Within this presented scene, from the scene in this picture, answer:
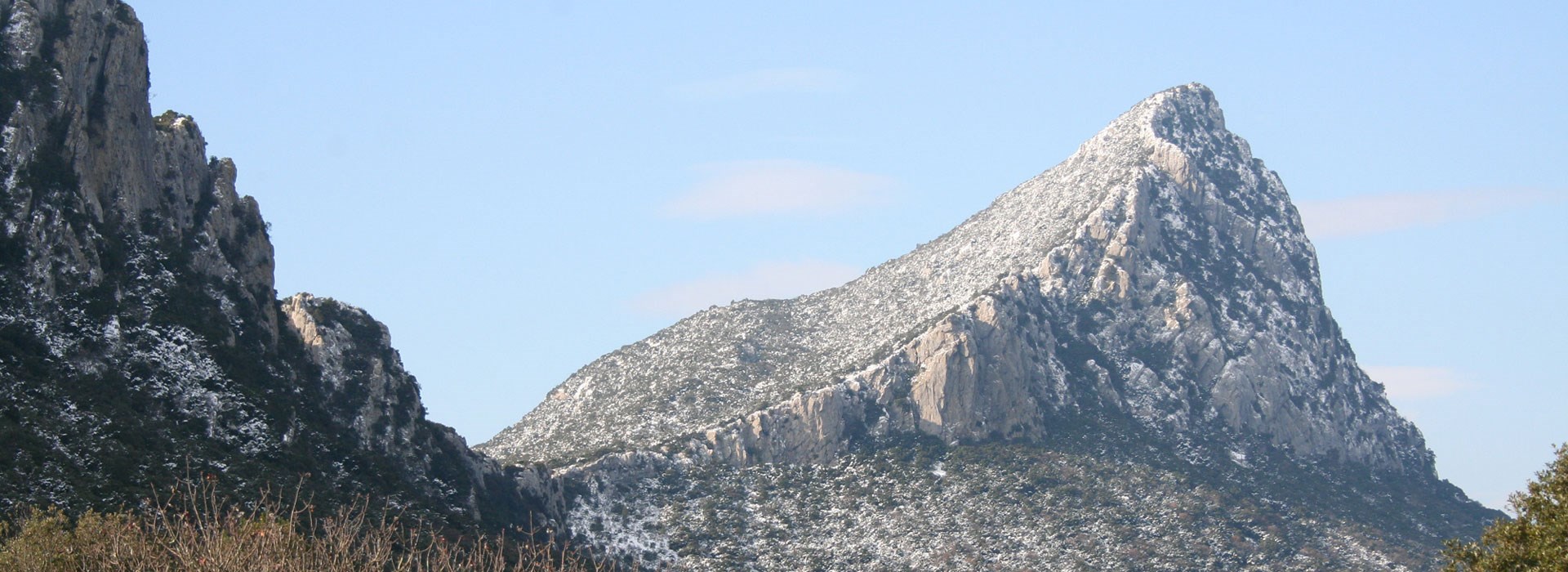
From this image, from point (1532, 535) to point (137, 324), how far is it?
3540 inches

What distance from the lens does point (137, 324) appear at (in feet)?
400

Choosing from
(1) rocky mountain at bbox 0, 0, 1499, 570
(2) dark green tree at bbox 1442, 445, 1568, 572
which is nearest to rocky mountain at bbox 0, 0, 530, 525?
(1) rocky mountain at bbox 0, 0, 1499, 570

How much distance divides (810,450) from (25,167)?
100 m

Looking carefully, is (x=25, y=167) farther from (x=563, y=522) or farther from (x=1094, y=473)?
(x=1094, y=473)

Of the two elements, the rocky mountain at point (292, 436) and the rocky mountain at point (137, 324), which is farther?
the rocky mountain at point (292, 436)

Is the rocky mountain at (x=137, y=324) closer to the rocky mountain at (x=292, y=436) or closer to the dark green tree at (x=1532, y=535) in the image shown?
the rocky mountain at (x=292, y=436)

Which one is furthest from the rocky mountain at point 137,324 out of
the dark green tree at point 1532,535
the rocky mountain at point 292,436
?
the dark green tree at point 1532,535

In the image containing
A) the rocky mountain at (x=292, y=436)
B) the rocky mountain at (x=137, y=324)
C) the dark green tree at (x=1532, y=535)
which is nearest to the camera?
the dark green tree at (x=1532, y=535)

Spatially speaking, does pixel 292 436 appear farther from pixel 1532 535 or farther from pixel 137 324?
pixel 1532 535

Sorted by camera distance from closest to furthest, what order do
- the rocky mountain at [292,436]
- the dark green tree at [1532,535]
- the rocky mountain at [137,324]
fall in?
1. the dark green tree at [1532,535]
2. the rocky mountain at [137,324]
3. the rocky mountain at [292,436]

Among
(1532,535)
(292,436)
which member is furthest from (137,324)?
(1532,535)

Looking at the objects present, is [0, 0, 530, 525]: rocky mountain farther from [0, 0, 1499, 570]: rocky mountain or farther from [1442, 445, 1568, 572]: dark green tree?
[1442, 445, 1568, 572]: dark green tree

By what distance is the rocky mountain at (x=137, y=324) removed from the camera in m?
109

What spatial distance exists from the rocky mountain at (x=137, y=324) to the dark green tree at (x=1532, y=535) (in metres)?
69.0
